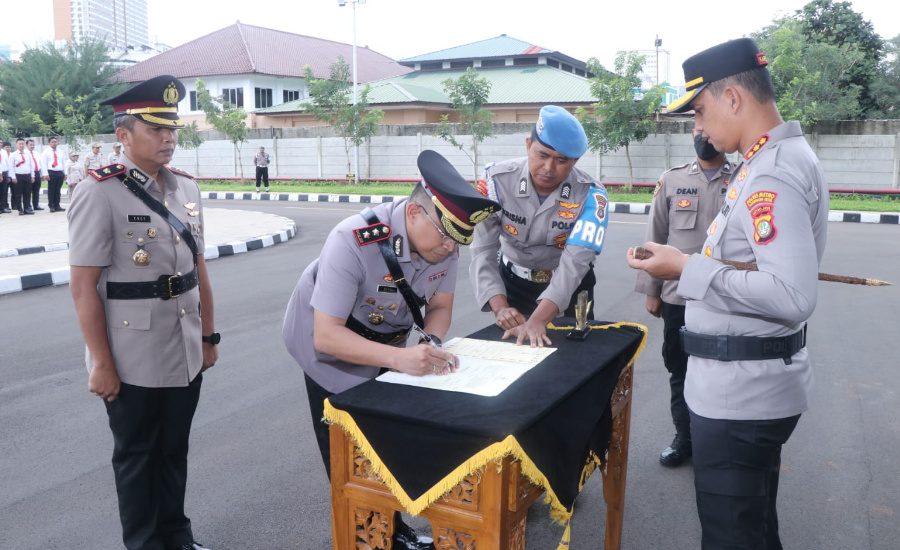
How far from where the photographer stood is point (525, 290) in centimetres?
325

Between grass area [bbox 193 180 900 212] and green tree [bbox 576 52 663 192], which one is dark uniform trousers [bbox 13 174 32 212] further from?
green tree [bbox 576 52 663 192]

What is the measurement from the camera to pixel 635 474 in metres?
3.33

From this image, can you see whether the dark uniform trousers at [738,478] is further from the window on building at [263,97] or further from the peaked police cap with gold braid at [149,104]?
the window on building at [263,97]

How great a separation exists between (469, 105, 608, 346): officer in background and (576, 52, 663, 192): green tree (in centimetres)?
1510

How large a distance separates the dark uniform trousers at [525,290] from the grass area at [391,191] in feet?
43.4

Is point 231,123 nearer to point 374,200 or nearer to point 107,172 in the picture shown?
point 374,200

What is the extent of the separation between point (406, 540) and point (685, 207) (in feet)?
6.52

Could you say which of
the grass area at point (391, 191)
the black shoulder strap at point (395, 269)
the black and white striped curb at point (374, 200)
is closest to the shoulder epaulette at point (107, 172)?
the black shoulder strap at point (395, 269)

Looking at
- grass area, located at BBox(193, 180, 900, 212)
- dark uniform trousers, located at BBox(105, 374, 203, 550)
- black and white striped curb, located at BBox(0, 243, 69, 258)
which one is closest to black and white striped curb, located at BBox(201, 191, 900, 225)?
grass area, located at BBox(193, 180, 900, 212)

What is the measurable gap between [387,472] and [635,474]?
1881 mm

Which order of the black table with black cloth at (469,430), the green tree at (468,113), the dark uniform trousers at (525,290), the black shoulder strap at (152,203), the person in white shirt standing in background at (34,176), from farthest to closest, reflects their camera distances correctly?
the green tree at (468,113) → the person in white shirt standing in background at (34,176) → the dark uniform trousers at (525,290) → the black shoulder strap at (152,203) → the black table with black cloth at (469,430)

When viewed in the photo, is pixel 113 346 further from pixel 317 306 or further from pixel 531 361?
pixel 531 361

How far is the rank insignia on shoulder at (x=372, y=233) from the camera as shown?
7.02ft

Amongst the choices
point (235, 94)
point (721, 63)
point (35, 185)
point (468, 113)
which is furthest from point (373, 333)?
point (235, 94)
